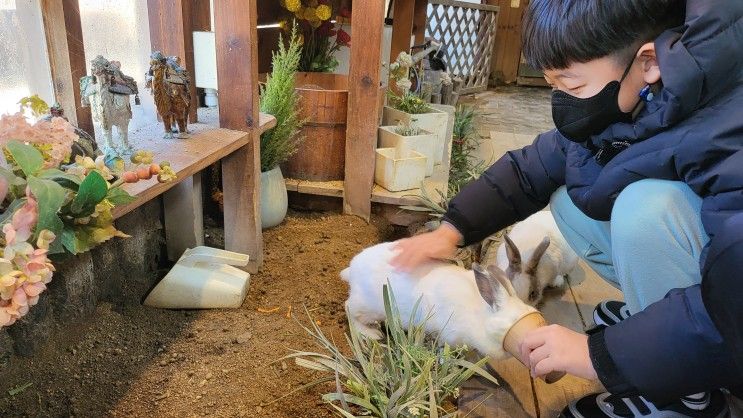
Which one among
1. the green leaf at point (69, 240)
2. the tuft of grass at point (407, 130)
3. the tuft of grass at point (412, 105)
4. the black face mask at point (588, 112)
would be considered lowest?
the tuft of grass at point (407, 130)

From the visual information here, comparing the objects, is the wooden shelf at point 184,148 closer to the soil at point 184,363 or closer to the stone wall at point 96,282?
the stone wall at point 96,282

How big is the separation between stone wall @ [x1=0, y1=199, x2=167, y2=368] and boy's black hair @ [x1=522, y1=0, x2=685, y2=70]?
1.00m

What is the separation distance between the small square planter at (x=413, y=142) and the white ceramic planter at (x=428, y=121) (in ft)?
0.35

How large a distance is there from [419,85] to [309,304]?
7.01 ft

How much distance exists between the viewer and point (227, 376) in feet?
4.22

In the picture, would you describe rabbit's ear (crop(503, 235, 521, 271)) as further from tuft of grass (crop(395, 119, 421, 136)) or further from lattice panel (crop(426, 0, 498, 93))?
lattice panel (crop(426, 0, 498, 93))

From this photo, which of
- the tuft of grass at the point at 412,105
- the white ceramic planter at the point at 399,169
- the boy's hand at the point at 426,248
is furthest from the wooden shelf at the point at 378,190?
the boy's hand at the point at 426,248

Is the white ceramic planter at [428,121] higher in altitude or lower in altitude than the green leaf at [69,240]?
lower

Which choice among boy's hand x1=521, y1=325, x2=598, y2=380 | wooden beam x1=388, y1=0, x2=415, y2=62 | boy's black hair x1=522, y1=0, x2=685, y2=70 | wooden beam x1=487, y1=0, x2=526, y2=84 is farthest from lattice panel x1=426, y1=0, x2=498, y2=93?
boy's hand x1=521, y1=325, x2=598, y2=380

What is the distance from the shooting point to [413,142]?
2.24 m

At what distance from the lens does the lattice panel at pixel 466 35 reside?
20.6 feet

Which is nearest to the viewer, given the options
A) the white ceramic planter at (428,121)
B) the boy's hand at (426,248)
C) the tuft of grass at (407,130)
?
the boy's hand at (426,248)

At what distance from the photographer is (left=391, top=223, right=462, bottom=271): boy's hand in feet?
4.38

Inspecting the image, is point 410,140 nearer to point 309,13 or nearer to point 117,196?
point 309,13
